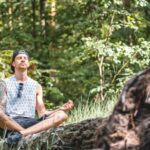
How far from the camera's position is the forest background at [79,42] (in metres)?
9.13

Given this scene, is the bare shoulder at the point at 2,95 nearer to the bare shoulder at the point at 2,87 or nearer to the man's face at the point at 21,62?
the bare shoulder at the point at 2,87

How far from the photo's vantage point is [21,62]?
234 inches

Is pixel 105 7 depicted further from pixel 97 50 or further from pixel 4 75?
pixel 4 75

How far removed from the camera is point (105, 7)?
9.51m

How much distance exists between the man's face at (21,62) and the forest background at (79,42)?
1297 millimetres

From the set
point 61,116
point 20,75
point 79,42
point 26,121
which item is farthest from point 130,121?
point 79,42

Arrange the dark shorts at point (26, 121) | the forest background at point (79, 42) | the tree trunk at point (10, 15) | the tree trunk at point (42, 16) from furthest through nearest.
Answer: the tree trunk at point (42, 16), the tree trunk at point (10, 15), the forest background at point (79, 42), the dark shorts at point (26, 121)

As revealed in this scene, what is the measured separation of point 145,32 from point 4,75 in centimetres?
492

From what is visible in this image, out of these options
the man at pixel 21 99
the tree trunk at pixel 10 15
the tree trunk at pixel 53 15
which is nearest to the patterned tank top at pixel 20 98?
the man at pixel 21 99

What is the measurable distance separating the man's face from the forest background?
4.26ft

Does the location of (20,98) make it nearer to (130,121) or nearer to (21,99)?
(21,99)

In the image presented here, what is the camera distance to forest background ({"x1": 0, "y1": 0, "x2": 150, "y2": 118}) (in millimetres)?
9133

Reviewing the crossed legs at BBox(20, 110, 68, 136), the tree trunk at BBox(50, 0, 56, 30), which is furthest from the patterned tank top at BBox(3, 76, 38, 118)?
the tree trunk at BBox(50, 0, 56, 30)

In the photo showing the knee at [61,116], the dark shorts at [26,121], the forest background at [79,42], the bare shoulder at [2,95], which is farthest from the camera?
the forest background at [79,42]
